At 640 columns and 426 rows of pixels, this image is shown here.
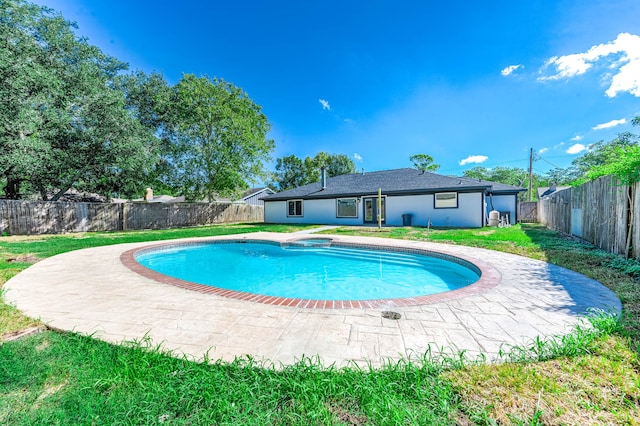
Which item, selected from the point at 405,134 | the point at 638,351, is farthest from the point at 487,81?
the point at 638,351

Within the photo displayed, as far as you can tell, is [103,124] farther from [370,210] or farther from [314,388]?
[314,388]

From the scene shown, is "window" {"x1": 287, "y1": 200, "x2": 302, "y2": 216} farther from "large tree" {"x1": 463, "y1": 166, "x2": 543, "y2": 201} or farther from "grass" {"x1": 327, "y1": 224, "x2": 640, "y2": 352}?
"large tree" {"x1": 463, "y1": 166, "x2": 543, "y2": 201}

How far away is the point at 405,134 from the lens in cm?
2388

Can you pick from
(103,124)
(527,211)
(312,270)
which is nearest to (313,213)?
(312,270)

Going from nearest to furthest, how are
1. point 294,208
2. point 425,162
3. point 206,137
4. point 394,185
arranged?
point 394,185, point 206,137, point 294,208, point 425,162

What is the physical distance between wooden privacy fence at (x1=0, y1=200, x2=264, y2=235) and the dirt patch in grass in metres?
18.8

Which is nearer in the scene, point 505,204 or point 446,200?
point 446,200

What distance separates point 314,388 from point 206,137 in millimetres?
21227

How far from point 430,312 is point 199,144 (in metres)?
20.6

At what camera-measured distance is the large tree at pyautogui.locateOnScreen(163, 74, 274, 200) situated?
19.2 m

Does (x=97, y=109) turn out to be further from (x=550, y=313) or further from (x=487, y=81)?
(x=487, y=81)

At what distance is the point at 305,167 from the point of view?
3350 centimetres

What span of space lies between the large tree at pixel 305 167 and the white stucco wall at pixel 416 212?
46.2 feet

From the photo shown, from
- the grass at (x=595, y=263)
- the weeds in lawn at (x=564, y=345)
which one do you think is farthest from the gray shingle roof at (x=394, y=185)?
the weeds in lawn at (x=564, y=345)
